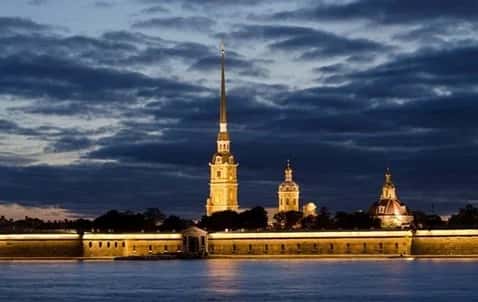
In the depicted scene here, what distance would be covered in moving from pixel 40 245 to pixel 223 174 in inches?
972

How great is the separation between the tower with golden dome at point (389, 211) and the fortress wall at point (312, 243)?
1672cm

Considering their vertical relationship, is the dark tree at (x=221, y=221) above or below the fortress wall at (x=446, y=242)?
above

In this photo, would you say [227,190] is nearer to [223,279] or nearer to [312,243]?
[312,243]

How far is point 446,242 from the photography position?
13775cm

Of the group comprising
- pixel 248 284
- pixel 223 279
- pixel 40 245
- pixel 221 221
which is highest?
pixel 221 221

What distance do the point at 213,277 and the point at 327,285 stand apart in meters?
12.6

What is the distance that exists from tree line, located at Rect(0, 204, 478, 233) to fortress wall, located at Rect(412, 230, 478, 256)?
398 inches

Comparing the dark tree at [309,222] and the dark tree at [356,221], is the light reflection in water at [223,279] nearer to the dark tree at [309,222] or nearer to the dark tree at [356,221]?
the dark tree at [356,221]

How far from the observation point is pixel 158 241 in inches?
5812

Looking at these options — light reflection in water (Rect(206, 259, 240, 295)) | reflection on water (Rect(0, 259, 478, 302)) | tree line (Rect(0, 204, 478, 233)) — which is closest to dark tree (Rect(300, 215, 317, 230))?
tree line (Rect(0, 204, 478, 233))

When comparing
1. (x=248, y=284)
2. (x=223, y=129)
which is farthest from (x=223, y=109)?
(x=248, y=284)

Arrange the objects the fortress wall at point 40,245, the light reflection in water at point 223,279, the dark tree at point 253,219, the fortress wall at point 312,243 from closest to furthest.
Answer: the light reflection in water at point 223,279
the fortress wall at point 312,243
the fortress wall at point 40,245
the dark tree at point 253,219

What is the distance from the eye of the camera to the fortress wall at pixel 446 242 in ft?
447

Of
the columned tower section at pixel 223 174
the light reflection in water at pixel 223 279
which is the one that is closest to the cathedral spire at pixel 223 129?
the columned tower section at pixel 223 174
